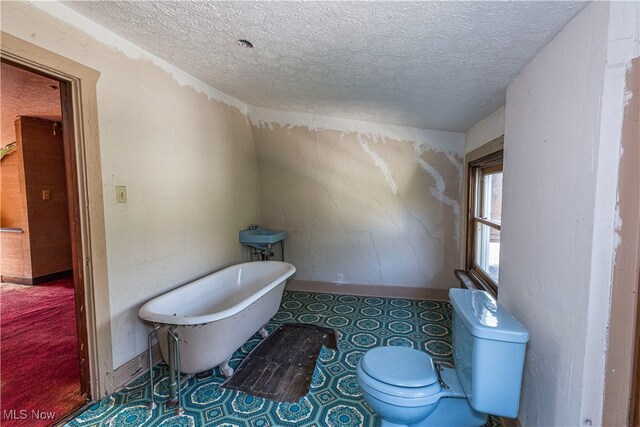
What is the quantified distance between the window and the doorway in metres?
2.81

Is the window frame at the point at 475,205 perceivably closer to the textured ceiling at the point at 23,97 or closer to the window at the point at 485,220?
the window at the point at 485,220

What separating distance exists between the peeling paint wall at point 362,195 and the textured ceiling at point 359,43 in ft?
2.81

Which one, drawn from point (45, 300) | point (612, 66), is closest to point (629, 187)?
A: point (612, 66)

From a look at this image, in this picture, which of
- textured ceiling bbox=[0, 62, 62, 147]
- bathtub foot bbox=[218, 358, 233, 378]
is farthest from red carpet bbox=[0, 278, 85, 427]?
textured ceiling bbox=[0, 62, 62, 147]

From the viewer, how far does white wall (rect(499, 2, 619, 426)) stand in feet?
3.16

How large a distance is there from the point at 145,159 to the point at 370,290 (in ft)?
9.03

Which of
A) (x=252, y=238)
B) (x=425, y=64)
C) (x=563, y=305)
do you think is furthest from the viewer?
(x=252, y=238)

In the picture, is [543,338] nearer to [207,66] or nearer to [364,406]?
[364,406]

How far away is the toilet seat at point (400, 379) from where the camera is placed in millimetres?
1367

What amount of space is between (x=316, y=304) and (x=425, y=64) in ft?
8.69

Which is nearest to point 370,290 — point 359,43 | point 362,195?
point 362,195

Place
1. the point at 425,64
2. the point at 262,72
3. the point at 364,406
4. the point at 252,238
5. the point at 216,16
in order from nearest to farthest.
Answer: the point at 216,16 → the point at 425,64 → the point at 364,406 → the point at 262,72 → the point at 252,238

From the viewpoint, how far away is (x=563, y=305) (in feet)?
3.70

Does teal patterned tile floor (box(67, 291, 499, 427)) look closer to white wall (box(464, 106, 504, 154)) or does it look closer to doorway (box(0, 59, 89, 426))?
doorway (box(0, 59, 89, 426))
